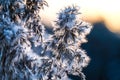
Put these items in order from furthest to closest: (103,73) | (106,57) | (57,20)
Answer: (106,57)
(103,73)
(57,20)

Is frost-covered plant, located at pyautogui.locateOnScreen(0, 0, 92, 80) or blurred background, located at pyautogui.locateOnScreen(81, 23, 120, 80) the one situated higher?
blurred background, located at pyautogui.locateOnScreen(81, 23, 120, 80)

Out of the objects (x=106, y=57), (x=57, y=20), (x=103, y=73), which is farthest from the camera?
(x=106, y=57)

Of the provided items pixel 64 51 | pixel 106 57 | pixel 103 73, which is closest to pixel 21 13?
pixel 64 51

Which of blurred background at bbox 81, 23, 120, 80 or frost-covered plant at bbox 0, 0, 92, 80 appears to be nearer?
frost-covered plant at bbox 0, 0, 92, 80

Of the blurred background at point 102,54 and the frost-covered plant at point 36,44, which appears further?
the blurred background at point 102,54

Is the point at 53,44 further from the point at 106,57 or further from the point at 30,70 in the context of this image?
the point at 106,57

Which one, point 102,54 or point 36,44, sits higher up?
point 102,54

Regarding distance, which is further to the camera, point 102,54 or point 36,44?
point 102,54

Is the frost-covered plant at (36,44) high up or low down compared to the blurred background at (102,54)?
down
